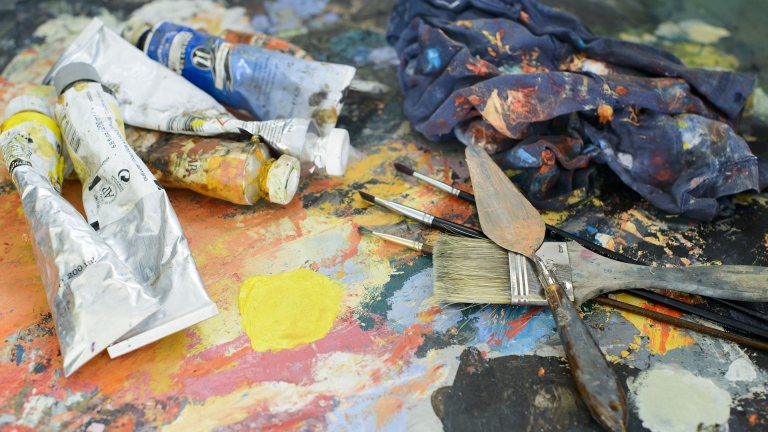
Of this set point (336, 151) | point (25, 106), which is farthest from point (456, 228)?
point (25, 106)

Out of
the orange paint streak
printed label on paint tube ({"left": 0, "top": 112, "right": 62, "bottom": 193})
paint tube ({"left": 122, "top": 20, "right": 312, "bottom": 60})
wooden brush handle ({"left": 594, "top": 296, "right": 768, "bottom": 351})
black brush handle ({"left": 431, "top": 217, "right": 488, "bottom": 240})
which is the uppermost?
paint tube ({"left": 122, "top": 20, "right": 312, "bottom": 60})

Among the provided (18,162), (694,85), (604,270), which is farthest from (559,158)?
(18,162)

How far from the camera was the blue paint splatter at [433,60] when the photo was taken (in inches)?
46.2

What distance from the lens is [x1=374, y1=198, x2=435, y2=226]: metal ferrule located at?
101 centimetres

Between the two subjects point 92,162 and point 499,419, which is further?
point 92,162

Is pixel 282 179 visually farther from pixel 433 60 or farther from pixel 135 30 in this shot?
pixel 135 30

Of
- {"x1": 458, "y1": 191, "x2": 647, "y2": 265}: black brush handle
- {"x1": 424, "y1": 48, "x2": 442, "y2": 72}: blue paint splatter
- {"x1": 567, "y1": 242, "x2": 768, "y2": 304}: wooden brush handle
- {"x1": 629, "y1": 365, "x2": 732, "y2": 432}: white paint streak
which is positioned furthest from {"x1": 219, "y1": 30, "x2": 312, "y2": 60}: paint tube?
{"x1": 629, "y1": 365, "x2": 732, "y2": 432}: white paint streak

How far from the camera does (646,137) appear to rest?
108 cm

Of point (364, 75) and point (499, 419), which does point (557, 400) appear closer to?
point (499, 419)

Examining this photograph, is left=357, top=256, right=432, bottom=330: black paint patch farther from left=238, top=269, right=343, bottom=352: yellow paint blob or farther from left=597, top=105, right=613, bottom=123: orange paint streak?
left=597, top=105, right=613, bottom=123: orange paint streak

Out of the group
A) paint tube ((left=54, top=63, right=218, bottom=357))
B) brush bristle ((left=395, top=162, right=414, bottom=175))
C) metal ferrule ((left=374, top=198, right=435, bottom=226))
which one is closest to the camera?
paint tube ((left=54, top=63, right=218, bottom=357))

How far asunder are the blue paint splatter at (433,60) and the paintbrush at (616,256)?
0.78ft

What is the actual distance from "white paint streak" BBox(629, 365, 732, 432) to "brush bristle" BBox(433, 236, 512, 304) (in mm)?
244

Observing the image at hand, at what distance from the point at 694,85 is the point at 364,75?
32.3 inches
